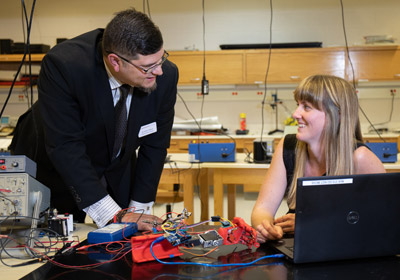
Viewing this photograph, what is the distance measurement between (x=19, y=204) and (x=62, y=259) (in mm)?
224

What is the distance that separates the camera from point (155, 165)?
1.75m

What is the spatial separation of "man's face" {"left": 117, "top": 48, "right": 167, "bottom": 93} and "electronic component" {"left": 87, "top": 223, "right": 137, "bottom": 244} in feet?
1.60

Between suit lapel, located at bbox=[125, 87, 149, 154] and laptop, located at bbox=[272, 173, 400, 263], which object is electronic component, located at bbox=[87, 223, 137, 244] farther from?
laptop, located at bbox=[272, 173, 400, 263]

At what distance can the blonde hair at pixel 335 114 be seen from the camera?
1.51 m

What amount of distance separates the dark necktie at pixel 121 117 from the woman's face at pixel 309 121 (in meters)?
0.65

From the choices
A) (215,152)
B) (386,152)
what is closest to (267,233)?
(215,152)

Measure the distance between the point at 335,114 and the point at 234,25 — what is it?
4412mm

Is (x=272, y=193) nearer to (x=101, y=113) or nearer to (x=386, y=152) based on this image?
(x=101, y=113)

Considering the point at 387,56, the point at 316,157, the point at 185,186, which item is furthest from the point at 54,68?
the point at 387,56

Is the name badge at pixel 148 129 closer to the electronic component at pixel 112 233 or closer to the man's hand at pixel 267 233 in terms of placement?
the electronic component at pixel 112 233

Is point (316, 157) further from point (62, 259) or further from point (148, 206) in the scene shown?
point (62, 259)

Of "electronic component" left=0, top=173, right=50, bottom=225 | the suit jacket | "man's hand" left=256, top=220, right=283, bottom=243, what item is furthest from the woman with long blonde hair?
"electronic component" left=0, top=173, right=50, bottom=225

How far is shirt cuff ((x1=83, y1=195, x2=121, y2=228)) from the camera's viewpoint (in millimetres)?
1415

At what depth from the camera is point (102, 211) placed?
1419 millimetres
